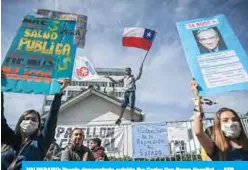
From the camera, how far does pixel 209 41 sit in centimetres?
254

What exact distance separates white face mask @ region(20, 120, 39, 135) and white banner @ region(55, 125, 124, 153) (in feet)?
1.84

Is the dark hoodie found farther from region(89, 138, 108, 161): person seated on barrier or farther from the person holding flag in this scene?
the person holding flag

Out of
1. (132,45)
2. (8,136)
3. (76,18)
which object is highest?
(76,18)

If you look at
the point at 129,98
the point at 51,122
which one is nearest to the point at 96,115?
the point at 129,98

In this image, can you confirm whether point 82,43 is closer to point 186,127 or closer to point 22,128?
point 22,128

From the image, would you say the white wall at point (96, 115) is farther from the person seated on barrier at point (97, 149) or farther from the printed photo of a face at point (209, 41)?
the printed photo of a face at point (209, 41)

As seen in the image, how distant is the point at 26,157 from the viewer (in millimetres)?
2393

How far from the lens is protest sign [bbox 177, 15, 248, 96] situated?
235 centimetres

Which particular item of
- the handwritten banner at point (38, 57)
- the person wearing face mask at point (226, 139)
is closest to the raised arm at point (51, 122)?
the handwritten banner at point (38, 57)

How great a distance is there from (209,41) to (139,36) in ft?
2.15

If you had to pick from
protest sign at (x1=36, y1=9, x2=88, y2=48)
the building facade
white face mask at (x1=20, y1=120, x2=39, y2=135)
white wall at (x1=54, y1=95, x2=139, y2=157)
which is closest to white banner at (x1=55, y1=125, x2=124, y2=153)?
white wall at (x1=54, y1=95, x2=139, y2=157)

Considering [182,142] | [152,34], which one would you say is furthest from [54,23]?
[182,142]

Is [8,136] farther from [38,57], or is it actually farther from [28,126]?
[38,57]

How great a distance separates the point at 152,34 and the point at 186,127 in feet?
2.95
